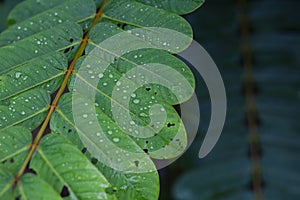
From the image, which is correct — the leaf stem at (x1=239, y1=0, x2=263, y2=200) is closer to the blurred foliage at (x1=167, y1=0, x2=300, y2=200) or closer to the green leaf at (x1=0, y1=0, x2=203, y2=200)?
the blurred foliage at (x1=167, y1=0, x2=300, y2=200)

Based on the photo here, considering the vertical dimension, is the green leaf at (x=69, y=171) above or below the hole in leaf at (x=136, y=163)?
above

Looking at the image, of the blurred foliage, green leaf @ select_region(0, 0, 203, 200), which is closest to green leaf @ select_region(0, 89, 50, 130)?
green leaf @ select_region(0, 0, 203, 200)

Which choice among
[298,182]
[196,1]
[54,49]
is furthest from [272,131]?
[54,49]

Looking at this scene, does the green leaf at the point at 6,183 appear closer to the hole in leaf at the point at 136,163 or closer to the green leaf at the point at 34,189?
the green leaf at the point at 34,189

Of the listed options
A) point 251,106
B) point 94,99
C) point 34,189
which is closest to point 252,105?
point 251,106

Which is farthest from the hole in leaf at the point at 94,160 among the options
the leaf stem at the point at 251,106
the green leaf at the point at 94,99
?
the leaf stem at the point at 251,106

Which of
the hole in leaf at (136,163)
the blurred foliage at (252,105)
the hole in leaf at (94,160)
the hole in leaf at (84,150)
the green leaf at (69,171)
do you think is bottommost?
the blurred foliage at (252,105)

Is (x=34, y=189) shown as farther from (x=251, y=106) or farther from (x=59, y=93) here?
(x=251, y=106)

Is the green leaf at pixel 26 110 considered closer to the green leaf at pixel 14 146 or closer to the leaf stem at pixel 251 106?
the green leaf at pixel 14 146

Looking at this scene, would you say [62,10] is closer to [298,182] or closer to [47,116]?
[47,116]

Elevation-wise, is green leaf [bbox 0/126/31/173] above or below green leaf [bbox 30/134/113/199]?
above

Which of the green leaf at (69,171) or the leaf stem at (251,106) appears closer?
the green leaf at (69,171)
